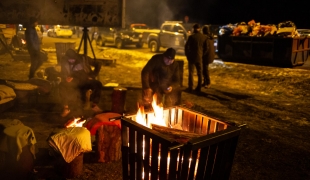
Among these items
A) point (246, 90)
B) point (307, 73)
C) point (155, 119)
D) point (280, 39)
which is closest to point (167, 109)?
point (155, 119)

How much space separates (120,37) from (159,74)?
53.5 feet

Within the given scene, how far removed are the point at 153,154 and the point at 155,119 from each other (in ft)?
3.12

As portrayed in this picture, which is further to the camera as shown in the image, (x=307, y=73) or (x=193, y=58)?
(x=307, y=73)

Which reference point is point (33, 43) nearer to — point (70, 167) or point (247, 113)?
point (70, 167)

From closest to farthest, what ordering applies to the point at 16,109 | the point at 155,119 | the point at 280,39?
the point at 155,119, the point at 16,109, the point at 280,39

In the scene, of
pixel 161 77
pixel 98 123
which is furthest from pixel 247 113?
pixel 98 123

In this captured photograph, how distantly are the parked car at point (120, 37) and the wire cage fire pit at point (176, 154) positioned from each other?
61.8ft

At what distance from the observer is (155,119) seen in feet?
12.6

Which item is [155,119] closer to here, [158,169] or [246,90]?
[158,169]

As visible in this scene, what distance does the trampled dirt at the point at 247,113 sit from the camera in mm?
4876

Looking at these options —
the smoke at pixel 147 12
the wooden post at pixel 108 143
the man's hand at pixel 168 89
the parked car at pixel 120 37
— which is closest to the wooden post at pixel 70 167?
the wooden post at pixel 108 143

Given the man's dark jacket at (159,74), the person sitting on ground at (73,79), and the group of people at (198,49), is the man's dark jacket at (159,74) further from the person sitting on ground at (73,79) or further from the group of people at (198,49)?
the group of people at (198,49)

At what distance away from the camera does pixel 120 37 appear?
71.3 feet

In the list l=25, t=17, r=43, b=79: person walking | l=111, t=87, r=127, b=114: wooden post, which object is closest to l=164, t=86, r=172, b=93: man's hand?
l=111, t=87, r=127, b=114: wooden post
